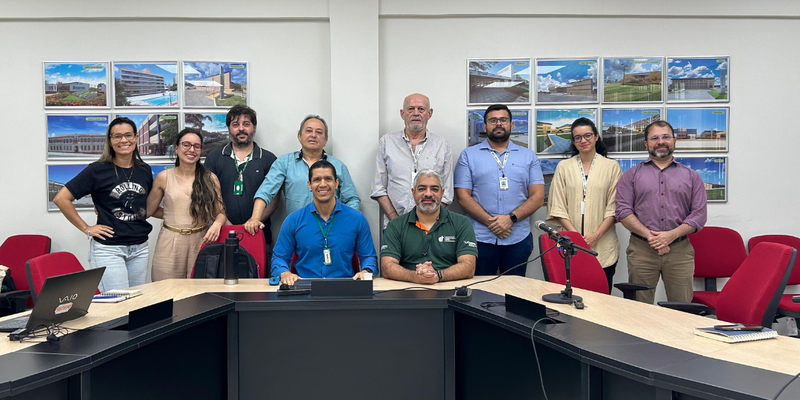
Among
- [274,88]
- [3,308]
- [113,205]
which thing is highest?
[274,88]

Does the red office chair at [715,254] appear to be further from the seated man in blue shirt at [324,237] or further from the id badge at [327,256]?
the id badge at [327,256]

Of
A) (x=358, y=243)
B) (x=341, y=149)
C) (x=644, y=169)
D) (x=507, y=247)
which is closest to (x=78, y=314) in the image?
(x=358, y=243)

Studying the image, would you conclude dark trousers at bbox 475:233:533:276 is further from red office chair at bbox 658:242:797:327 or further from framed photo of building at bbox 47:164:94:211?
framed photo of building at bbox 47:164:94:211

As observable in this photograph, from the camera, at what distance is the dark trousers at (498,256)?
13.3ft

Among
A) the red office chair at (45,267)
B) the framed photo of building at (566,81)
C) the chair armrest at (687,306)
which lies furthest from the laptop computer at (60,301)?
the framed photo of building at (566,81)

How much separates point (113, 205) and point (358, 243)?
169 centimetres

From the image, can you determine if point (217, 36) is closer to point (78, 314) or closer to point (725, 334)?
point (78, 314)

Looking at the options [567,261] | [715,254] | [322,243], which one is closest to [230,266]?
[322,243]

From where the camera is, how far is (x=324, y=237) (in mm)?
3139

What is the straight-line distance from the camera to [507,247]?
407 centimetres

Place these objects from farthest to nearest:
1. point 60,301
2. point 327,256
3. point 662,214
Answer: point 662,214 → point 327,256 → point 60,301

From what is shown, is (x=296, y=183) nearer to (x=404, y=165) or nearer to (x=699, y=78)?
(x=404, y=165)

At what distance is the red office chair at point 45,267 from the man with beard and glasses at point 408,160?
2.05 metres

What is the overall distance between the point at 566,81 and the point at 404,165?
1.68 metres
